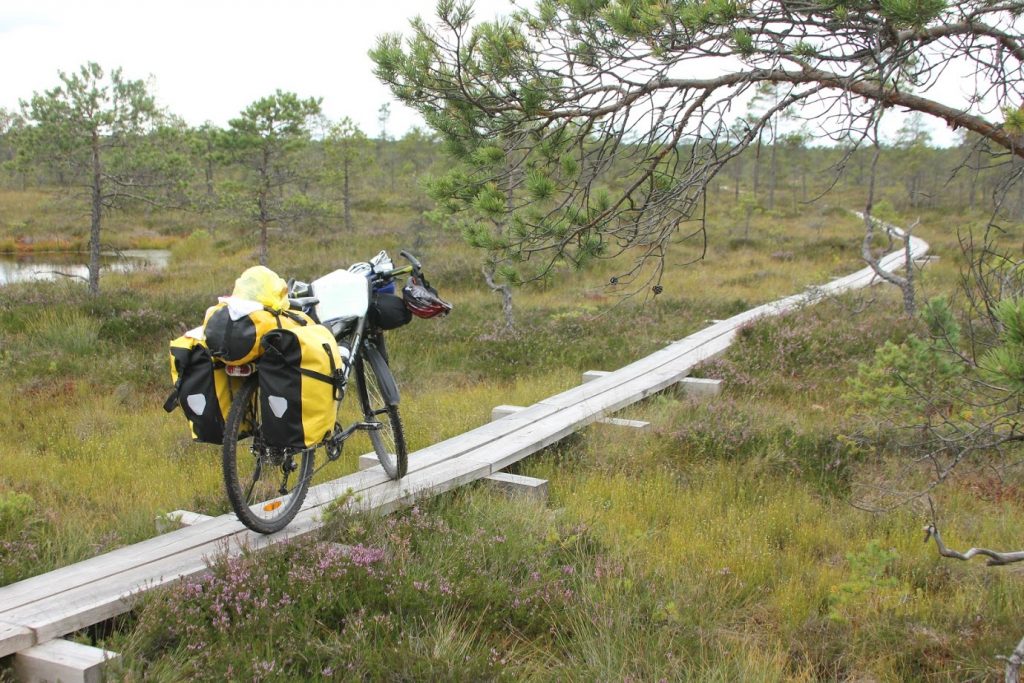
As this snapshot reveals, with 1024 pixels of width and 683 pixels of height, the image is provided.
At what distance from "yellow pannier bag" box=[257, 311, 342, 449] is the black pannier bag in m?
0.95

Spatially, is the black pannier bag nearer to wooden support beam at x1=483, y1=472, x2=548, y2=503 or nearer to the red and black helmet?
the red and black helmet

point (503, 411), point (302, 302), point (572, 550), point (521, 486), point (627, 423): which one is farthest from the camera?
point (503, 411)

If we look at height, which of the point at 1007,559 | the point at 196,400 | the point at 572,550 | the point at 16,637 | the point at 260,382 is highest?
the point at 260,382

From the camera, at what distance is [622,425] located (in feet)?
21.4

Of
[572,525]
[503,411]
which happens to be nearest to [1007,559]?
[572,525]

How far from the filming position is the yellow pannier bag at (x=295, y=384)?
11.9 feet

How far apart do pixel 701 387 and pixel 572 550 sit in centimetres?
443

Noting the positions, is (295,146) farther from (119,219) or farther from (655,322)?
(119,219)

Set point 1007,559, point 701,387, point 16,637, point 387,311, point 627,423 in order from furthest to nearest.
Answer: point 701,387
point 627,423
point 387,311
point 16,637
point 1007,559

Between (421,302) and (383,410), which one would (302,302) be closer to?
(421,302)

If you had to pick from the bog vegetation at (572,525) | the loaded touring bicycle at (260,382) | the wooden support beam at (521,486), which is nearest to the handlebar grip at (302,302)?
the loaded touring bicycle at (260,382)

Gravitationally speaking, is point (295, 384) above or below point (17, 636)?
above

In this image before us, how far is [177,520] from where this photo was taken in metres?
4.23

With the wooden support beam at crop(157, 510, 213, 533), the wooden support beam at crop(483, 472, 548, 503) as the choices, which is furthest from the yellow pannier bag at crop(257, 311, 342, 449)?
the wooden support beam at crop(483, 472, 548, 503)
